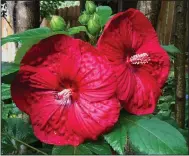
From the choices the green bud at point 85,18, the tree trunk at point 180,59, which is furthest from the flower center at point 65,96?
the tree trunk at point 180,59

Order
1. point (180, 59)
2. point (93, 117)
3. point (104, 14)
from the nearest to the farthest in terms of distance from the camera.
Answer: point (93, 117) → point (104, 14) → point (180, 59)

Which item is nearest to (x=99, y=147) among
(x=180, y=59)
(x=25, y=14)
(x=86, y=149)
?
(x=86, y=149)

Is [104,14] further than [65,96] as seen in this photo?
Yes

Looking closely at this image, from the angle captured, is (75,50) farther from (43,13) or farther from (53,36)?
(43,13)

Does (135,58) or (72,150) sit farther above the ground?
(135,58)

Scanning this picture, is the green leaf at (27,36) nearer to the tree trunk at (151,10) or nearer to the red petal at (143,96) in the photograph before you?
the red petal at (143,96)

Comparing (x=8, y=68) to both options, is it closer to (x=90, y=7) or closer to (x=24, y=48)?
(x=24, y=48)
